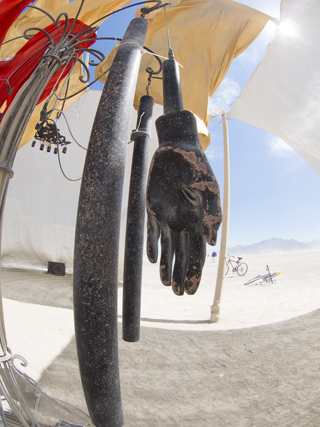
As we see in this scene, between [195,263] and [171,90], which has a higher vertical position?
[171,90]

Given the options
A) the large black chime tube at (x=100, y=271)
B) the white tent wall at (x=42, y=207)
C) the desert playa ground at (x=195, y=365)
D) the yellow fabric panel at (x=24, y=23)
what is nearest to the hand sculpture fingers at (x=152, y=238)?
the large black chime tube at (x=100, y=271)

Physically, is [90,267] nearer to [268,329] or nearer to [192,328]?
[192,328]

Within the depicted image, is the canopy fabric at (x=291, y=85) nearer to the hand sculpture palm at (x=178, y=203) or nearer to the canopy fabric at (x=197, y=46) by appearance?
the canopy fabric at (x=197, y=46)

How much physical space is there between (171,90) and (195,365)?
5.90ft

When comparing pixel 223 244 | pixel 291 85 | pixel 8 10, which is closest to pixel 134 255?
pixel 8 10

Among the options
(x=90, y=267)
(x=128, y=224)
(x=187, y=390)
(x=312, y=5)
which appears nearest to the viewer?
(x=90, y=267)

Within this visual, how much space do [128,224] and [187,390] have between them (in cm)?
126

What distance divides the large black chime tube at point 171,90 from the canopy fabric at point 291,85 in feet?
5.75

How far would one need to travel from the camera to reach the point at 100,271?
0.40m

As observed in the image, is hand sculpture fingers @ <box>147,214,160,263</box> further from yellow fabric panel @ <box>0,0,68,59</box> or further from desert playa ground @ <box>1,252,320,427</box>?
yellow fabric panel @ <box>0,0,68,59</box>

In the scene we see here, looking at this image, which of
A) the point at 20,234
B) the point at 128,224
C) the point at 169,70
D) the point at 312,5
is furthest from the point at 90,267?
the point at 20,234

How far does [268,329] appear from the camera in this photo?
263 cm

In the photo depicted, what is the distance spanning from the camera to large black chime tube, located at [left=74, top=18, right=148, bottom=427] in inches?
16.0

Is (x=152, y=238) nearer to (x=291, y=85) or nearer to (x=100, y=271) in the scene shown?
(x=100, y=271)
